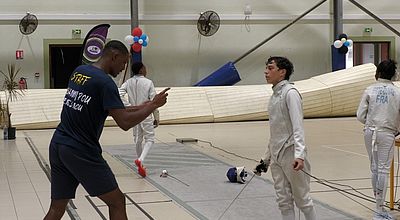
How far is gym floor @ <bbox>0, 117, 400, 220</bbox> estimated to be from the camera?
20.0 feet

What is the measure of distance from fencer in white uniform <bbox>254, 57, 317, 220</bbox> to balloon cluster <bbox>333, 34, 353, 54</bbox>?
16.1 m

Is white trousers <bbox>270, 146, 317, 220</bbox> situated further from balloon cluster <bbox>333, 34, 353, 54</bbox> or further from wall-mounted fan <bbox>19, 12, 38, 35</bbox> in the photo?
balloon cluster <bbox>333, 34, 353, 54</bbox>

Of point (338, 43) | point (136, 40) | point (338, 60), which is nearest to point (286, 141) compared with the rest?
point (136, 40)

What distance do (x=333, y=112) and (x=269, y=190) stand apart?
1090 cm

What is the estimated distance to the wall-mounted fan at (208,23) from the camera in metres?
20.1

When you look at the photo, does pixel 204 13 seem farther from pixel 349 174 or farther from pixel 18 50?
pixel 349 174

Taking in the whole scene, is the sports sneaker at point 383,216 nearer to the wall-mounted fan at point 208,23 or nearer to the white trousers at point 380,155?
the white trousers at point 380,155

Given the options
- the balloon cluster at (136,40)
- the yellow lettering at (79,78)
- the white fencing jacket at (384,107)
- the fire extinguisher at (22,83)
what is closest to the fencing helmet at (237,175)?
the white fencing jacket at (384,107)

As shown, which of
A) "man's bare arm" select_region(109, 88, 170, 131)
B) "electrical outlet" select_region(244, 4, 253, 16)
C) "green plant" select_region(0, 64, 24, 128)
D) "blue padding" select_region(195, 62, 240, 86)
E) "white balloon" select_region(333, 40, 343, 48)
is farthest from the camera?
"electrical outlet" select_region(244, 4, 253, 16)

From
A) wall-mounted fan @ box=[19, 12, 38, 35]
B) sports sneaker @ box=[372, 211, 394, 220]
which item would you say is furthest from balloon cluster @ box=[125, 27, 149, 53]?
sports sneaker @ box=[372, 211, 394, 220]

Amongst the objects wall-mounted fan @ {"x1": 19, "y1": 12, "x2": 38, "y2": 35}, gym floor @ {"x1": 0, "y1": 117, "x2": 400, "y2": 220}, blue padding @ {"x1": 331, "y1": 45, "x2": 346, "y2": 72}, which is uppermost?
wall-mounted fan @ {"x1": 19, "y1": 12, "x2": 38, "y2": 35}

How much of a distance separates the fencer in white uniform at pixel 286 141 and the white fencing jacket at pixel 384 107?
1126mm

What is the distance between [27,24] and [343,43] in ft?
34.9

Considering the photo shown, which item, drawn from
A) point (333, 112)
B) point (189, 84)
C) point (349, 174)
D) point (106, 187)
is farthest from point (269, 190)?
point (189, 84)
